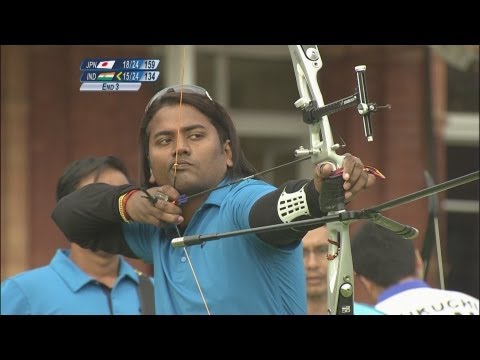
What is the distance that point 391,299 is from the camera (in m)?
3.26

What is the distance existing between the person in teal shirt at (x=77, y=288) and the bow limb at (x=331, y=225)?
1.06 metres

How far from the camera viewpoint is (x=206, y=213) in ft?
7.93

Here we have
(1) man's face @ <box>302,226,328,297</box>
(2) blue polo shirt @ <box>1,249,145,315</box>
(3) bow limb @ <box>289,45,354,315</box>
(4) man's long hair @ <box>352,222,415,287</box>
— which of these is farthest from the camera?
(2) blue polo shirt @ <box>1,249,145,315</box>

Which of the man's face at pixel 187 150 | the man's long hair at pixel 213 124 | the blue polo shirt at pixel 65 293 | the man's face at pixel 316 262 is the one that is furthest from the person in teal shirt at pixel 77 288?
the man's face at pixel 187 150

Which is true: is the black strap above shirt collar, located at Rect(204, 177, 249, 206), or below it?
below

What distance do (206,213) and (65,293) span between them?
1.17 m

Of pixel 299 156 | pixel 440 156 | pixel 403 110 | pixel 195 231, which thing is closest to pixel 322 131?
pixel 299 156

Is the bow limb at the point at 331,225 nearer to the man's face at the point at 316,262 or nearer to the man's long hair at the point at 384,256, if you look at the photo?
the man's face at the point at 316,262

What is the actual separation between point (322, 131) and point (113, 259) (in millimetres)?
1491

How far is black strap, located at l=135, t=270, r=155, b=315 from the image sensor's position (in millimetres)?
3504

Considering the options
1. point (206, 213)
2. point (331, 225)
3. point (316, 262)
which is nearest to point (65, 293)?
point (316, 262)

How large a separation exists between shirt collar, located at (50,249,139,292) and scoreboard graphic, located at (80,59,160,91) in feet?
3.71

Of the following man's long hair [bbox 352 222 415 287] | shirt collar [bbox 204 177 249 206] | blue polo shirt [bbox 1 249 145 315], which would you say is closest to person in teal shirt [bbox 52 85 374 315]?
shirt collar [bbox 204 177 249 206]

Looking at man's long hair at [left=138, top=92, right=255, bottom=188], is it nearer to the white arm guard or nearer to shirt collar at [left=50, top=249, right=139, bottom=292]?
the white arm guard
